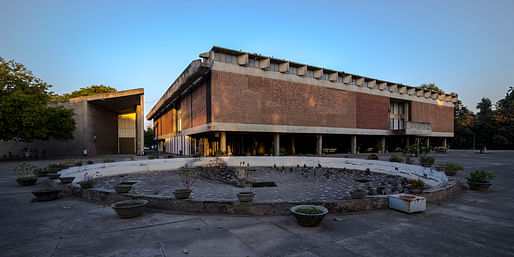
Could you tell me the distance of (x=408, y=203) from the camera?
7492mm

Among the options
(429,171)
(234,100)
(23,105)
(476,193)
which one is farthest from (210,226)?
(23,105)

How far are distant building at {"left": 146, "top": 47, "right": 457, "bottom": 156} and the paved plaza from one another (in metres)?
22.4

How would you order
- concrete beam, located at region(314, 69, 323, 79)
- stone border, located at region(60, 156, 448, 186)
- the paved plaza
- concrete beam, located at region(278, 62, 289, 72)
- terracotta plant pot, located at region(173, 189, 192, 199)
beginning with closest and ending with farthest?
the paved plaza, terracotta plant pot, located at region(173, 189, 192, 199), stone border, located at region(60, 156, 448, 186), concrete beam, located at region(278, 62, 289, 72), concrete beam, located at region(314, 69, 323, 79)

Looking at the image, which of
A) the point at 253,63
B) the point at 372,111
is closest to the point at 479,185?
the point at 253,63

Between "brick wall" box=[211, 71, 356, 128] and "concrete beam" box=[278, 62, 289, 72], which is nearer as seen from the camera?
"brick wall" box=[211, 71, 356, 128]

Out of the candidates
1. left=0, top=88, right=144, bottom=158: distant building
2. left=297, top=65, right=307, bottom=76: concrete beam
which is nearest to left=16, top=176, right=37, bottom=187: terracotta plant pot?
left=0, top=88, right=144, bottom=158: distant building

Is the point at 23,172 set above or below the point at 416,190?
below

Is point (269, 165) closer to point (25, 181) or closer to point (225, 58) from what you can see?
point (225, 58)

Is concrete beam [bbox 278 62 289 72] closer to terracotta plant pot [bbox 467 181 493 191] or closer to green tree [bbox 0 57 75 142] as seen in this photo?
terracotta plant pot [bbox 467 181 493 191]

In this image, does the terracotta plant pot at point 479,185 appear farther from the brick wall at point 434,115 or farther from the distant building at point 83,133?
the brick wall at point 434,115

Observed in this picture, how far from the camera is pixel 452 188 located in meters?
10.1

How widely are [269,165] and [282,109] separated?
14243 mm

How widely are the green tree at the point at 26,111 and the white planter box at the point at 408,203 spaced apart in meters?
35.2

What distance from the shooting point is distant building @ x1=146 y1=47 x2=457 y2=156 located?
3025 centimetres
